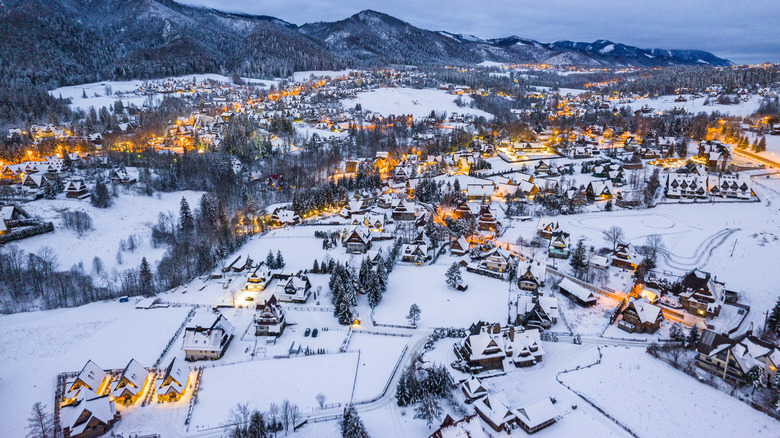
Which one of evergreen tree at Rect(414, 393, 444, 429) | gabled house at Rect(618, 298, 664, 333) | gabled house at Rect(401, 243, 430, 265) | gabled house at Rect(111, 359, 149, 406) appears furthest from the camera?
gabled house at Rect(401, 243, 430, 265)

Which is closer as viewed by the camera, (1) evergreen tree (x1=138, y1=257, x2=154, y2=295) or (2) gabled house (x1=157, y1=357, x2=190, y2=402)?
(2) gabled house (x1=157, y1=357, x2=190, y2=402)

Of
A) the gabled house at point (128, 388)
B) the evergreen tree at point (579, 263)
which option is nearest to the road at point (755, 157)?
the evergreen tree at point (579, 263)

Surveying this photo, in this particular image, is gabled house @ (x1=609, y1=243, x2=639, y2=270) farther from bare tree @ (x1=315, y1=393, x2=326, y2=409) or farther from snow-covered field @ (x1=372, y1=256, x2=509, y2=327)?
bare tree @ (x1=315, y1=393, x2=326, y2=409)

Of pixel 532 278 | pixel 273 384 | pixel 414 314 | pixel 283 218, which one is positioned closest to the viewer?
pixel 273 384

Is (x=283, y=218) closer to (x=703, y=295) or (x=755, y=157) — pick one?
(x=703, y=295)

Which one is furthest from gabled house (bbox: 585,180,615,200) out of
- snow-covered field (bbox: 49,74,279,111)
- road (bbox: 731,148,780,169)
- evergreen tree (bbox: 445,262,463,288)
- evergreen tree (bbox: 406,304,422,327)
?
snow-covered field (bbox: 49,74,279,111)

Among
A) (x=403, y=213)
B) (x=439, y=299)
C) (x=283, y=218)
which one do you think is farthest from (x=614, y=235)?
(x=283, y=218)
